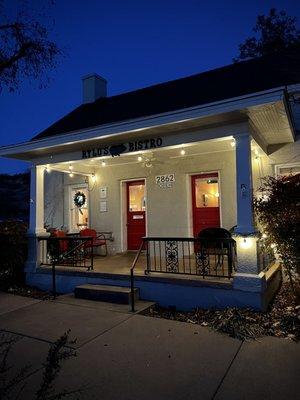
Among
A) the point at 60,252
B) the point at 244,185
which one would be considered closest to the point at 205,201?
the point at 244,185

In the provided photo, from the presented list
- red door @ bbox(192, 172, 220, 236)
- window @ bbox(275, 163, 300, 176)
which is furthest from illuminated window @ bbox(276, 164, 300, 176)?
red door @ bbox(192, 172, 220, 236)

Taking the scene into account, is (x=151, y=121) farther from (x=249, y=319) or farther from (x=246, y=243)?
(x=249, y=319)

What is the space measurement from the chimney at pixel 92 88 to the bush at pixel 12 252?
19.3ft

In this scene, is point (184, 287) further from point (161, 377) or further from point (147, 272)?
point (161, 377)

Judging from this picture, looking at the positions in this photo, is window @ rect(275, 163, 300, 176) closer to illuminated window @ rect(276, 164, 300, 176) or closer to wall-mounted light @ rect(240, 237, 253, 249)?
illuminated window @ rect(276, 164, 300, 176)

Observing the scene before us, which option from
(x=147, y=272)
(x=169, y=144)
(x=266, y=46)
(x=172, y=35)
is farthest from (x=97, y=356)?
(x=172, y=35)

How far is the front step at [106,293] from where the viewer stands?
5.72 meters

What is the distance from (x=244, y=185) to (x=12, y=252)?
18.6ft

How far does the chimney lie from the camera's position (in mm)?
11461

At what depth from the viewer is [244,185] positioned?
206 inches

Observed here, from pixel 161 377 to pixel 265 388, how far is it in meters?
1.04

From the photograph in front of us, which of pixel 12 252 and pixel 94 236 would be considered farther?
pixel 94 236

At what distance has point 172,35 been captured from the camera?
105625 mm

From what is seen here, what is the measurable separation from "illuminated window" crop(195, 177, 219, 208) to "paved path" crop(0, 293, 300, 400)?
4.05m
